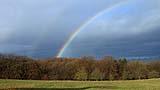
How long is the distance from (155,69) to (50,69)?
45094 millimetres

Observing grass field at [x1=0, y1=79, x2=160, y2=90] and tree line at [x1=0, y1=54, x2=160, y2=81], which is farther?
tree line at [x1=0, y1=54, x2=160, y2=81]

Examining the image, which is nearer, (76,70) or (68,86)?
(68,86)

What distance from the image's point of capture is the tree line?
10519cm

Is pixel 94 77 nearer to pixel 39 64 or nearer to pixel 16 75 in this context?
pixel 39 64

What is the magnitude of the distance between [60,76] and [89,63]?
18.9m

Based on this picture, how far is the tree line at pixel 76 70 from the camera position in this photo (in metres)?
105

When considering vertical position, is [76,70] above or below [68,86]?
above

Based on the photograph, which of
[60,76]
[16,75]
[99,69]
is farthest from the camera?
[99,69]

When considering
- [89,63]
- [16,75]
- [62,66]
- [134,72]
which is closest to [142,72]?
[134,72]

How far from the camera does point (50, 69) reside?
113188mm

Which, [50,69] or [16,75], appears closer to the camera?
[16,75]

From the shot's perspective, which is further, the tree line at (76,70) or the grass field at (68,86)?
the tree line at (76,70)

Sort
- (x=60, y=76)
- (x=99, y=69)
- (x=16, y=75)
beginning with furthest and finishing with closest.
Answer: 1. (x=99, y=69)
2. (x=60, y=76)
3. (x=16, y=75)

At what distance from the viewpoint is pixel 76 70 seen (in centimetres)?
11481
